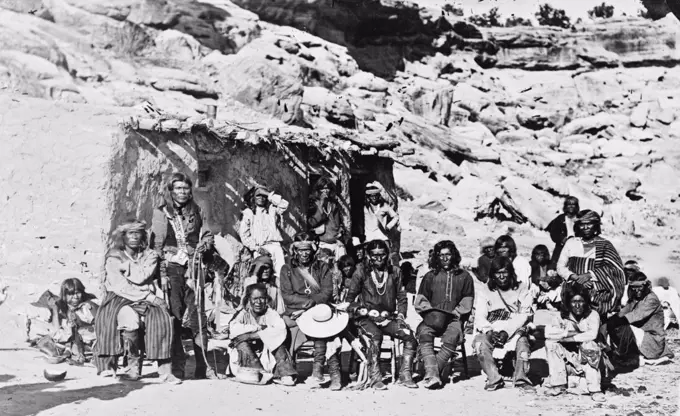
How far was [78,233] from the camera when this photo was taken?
26.5 feet

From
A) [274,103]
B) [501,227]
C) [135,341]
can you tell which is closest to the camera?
[135,341]

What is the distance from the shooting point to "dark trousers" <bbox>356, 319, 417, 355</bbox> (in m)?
7.34

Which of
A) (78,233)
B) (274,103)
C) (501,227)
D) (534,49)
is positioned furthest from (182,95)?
(534,49)

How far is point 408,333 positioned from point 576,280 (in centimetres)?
174

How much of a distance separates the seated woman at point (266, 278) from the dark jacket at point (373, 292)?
0.78 metres

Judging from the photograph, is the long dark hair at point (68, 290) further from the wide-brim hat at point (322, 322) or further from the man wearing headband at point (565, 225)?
the man wearing headband at point (565, 225)

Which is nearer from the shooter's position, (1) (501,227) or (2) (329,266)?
(2) (329,266)

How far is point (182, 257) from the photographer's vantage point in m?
7.47

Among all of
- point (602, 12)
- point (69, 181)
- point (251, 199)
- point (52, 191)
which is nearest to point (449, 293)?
point (251, 199)

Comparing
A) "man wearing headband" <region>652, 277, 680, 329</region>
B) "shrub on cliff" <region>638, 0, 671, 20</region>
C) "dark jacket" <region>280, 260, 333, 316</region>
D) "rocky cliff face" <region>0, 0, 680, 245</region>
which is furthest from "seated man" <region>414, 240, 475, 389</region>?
"shrub on cliff" <region>638, 0, 671, 20</region>

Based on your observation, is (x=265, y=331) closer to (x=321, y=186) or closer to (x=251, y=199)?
(x=251, y=199)

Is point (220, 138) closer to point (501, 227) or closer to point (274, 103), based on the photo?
point (501, 227)

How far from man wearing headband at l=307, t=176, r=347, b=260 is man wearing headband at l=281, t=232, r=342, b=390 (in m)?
2.62

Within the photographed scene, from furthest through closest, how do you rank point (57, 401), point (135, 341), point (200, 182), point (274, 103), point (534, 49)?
1. point (534, 49)
2. point (274, 103)
3. point (200, 182)
4. point (135, 341)
5. point (57, 401)
